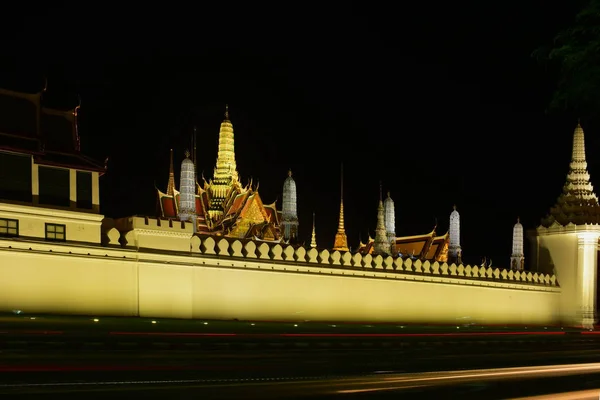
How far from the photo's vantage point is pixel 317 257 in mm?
20688

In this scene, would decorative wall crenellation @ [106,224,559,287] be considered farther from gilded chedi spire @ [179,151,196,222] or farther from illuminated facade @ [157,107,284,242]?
illuminated facade @ [157,107,284,242]

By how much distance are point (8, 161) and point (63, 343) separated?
4.84 meters

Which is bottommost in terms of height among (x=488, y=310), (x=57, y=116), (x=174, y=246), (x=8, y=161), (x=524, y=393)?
(x=488, y=310)

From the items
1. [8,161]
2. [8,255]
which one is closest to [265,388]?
[8,255]

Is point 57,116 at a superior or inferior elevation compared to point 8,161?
superior

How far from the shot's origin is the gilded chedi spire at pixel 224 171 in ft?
118

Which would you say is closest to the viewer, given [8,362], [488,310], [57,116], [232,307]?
[8,362]

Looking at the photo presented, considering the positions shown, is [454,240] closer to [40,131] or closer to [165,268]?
[165,268]

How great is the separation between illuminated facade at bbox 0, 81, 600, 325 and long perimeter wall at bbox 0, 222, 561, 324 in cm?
3

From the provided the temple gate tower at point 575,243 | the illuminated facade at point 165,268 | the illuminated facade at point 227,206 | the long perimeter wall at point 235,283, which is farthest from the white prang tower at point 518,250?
the illuminated facade at point 227,206

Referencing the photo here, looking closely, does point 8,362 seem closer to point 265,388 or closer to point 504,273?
point 265,388

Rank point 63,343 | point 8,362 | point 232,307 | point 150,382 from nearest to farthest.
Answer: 1. point 150,382
2. point 8,362
3. point 63,343
4. point 232,307

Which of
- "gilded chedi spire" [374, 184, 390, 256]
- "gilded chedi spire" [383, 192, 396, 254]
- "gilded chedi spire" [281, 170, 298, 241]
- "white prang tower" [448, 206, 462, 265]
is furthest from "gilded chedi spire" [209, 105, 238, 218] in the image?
"white prang tower" [448, 206, 462, 265]

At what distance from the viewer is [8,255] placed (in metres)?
14.1
